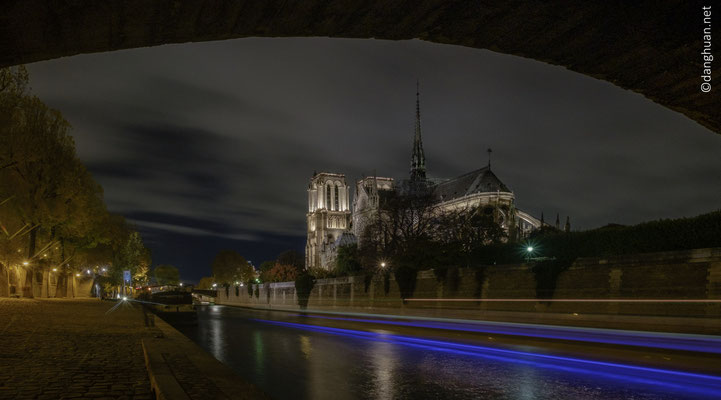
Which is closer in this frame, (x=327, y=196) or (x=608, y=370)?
(x=608, y=370)

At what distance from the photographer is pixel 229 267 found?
16800cm

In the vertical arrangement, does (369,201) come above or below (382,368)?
above

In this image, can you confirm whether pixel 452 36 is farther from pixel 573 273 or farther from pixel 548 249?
pixel 548 249

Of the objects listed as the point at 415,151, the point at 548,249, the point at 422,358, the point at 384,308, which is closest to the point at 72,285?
the point at 384,308

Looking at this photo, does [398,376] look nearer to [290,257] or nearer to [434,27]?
[434,27]

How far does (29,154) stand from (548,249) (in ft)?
89.5

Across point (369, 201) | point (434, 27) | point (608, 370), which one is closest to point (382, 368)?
point (608, 370)

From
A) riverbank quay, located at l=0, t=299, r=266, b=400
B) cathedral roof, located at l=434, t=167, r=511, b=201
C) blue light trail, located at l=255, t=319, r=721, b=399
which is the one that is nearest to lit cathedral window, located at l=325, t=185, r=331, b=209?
cathedral roof, located at l=434, t=167, r=511, b=201

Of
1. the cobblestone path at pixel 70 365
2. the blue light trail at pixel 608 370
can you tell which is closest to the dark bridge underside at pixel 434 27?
the cobblestone path at pixel 70 365

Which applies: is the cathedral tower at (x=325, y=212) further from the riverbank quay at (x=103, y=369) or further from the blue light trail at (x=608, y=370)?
the riverbank quay at (x=103, y=369)

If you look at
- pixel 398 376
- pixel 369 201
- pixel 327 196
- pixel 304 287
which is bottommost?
pixel 304 287

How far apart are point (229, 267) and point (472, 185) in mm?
83421

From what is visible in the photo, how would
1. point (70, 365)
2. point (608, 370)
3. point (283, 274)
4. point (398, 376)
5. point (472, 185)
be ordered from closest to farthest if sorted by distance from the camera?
point (70, 365), point (398, 376), point (608, 370), point (283, 274), point (472, 185)

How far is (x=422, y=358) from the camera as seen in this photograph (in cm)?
1352
